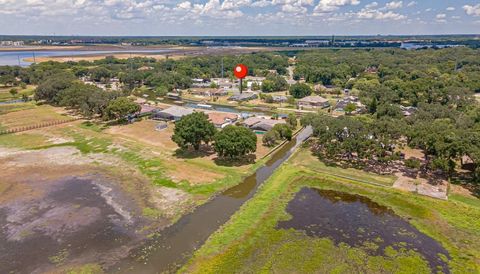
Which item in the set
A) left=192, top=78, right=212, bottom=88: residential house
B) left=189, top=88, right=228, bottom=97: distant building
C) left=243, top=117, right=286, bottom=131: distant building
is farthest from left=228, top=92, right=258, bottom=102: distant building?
left=243, top=117, right=286, bottom=131: distant building

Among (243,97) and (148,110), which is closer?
(148,110)

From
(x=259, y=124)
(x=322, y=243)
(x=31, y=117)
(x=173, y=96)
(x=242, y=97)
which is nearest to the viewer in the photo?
(x=322, y=243)

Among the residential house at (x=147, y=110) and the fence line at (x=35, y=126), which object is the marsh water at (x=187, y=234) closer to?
the residential house at (x=147, y=110)

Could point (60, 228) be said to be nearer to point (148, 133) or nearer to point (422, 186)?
point (148, 133)

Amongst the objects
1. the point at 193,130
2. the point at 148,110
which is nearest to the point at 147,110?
the point at 148,110

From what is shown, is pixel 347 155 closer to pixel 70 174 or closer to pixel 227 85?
pixel 70 174

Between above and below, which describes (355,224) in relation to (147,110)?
below

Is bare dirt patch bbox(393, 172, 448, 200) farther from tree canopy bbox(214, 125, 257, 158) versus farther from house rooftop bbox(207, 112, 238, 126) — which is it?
house rooftop bbox(207, 112, 238, 126)
